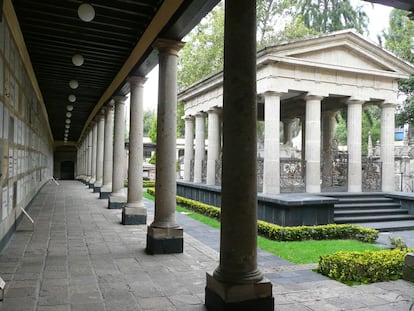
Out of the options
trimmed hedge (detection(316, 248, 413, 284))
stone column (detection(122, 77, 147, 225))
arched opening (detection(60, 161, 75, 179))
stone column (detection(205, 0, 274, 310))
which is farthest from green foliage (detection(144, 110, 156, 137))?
stone column (detection(205, 0, 274, 310))

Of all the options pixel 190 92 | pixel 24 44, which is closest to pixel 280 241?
pixel 24 44

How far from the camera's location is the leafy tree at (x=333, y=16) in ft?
91.4

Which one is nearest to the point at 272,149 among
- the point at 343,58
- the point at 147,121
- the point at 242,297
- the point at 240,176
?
the point at 343,58

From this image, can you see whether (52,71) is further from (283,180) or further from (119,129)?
(283,180)

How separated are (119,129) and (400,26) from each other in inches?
921

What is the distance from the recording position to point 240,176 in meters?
3.79

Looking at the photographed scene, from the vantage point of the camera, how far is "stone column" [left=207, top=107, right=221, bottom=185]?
15.9m

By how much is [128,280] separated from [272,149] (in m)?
7.79

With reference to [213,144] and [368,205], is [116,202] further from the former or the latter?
[368,205]

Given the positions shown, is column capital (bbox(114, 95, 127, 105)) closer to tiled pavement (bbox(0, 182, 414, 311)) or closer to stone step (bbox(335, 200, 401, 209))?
tiled pavement (bbox(0, 182, 414, 311))

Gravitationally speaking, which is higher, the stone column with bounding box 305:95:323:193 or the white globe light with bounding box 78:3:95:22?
the white globe light with bounding box 78:3:95:22

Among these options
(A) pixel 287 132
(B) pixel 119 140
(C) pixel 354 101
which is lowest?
(B) pixel 119 140

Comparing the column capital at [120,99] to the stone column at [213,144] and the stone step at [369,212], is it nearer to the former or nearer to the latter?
the stone column at [213,144]

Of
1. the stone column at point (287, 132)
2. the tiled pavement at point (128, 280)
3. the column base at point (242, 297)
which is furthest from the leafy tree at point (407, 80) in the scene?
the column base at point (242, 297)
